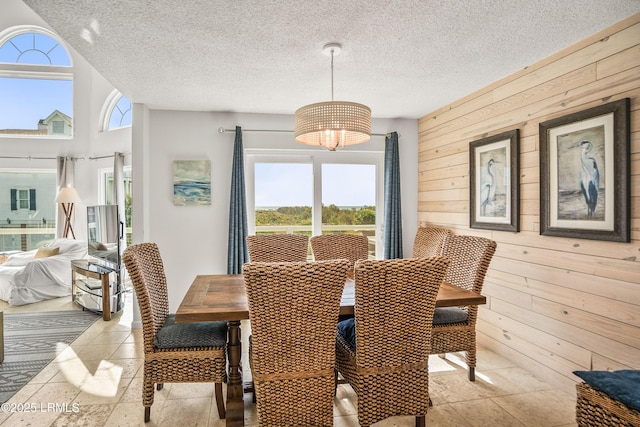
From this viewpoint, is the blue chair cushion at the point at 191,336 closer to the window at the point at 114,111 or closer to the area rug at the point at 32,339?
the area rug at the point at 32,339

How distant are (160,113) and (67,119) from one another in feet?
11.8

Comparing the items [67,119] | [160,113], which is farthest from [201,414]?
[67,119]

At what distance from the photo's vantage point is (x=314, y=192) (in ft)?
14.8

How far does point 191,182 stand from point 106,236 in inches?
47.4

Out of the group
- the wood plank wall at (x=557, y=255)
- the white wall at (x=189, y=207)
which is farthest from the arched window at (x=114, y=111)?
the wood plank wall at (x=557, y=255)

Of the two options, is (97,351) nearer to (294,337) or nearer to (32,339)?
(32,339)

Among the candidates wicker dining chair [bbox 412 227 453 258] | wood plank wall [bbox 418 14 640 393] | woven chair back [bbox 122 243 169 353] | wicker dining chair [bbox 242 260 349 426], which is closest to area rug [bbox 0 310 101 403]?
woven chair back [bbox 122 243 169 353]

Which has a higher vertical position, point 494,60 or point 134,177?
point 494,60

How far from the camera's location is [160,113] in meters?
4.07

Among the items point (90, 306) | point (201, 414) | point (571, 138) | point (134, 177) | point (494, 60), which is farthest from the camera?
point (90, 306)

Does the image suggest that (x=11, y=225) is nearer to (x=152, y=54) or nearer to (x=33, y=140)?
(x=33, y=140)

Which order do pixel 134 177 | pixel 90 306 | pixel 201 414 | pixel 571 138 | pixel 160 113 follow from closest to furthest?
1. pixel 201 414
2. pixel 571 138
3. pixel 134 177
4. pixel 160 113
5. pixel 90 306

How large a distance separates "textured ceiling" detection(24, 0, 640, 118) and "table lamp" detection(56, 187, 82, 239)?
11.1 feet

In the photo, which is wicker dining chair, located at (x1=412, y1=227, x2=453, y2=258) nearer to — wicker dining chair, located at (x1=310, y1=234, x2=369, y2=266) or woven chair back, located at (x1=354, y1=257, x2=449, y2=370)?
wicker dining chair, located at (x1=310, y1=234, x2=369, y2=266)
